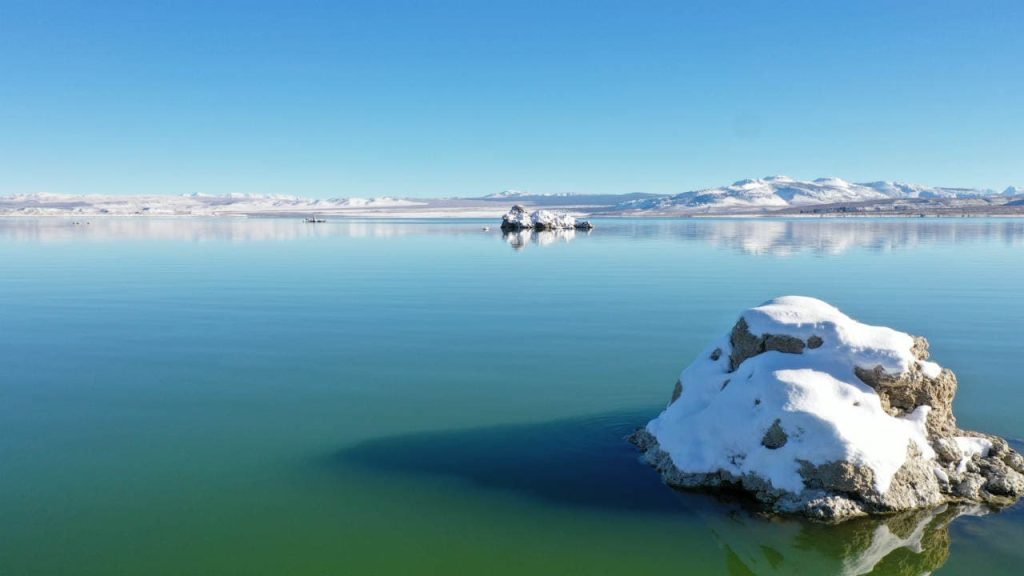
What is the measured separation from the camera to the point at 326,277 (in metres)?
24.3

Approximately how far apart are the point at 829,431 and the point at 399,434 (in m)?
4.61

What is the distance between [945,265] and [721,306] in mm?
15392

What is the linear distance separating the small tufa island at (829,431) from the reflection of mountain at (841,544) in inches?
6.4

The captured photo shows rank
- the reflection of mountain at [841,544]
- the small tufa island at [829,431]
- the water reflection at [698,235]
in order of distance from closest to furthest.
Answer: the reflection of mountain at [841,544], the small tufa island at [829,431], the water reflection at [698,235]

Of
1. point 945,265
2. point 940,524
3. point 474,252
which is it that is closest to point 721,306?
point 940,524

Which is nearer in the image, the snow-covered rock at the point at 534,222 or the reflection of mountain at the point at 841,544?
the reflection of mountain at the point at 841,544

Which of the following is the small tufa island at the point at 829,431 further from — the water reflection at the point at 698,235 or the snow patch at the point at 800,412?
the water reflection at the point at 698,235

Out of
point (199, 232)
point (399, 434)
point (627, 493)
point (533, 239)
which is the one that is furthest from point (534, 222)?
point (627, 493)

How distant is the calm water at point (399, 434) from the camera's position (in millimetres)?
5773

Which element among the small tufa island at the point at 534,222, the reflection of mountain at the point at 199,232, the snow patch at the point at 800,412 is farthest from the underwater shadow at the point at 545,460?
the small tufa island at the point at 534,222

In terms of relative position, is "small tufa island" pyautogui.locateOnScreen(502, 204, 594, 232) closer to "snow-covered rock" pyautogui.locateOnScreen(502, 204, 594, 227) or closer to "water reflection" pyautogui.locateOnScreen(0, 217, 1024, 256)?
"snow-covered rock" pyautogui.locateOnScreen(502, 204, 594, 227)

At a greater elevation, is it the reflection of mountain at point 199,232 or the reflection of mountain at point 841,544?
the reflection of mountain at point 199,232

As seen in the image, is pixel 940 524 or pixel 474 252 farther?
pixel 474 252

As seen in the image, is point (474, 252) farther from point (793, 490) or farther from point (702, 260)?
point (793, 490)
